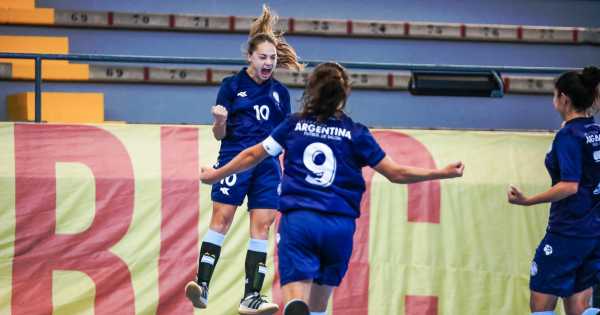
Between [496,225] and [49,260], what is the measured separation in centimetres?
412

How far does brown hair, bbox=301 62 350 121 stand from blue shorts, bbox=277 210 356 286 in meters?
0.59

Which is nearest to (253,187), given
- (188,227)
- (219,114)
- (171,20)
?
(219,114)

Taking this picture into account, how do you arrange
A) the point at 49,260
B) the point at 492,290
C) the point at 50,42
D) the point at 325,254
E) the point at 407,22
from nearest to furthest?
the point at 325,254 < the point at 49,260 < the point at 492,290 < the point at 50,42 < the point at 407,22

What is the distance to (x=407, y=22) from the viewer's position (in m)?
12.2

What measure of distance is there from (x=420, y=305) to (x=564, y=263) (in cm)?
254

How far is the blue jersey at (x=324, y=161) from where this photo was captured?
5.65m

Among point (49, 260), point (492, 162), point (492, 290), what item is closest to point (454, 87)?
point (492, 162)

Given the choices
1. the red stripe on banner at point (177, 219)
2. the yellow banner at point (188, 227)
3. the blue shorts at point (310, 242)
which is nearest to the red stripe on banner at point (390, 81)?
the yellow banner at point (188, 227)

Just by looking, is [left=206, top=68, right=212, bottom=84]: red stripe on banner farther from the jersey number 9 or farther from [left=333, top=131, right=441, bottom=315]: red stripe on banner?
the jersey number 9

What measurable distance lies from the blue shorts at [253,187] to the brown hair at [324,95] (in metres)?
1.62

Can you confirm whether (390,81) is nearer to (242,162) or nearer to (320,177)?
(242,162)

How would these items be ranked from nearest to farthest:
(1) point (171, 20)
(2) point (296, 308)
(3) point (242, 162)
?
(2) point (296, 308), (3) point (242, 162), (1) point (171, 20)

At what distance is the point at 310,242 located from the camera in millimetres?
5645

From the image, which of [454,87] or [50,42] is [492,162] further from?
[50,42]
